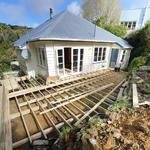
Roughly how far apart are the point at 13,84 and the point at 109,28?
15.6 meters

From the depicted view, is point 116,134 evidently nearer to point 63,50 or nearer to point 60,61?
point 60,61

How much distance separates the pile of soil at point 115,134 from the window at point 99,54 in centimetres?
617

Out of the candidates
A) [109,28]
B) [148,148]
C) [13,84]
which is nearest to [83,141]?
[148,148]

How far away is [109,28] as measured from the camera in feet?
50.9

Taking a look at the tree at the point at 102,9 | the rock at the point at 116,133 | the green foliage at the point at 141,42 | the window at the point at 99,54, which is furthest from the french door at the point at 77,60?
the tree at the point at 102,9

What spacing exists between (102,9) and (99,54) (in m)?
14.1

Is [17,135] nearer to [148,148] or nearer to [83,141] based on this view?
[83,141]

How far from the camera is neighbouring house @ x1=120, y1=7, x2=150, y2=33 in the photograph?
56.0 ft

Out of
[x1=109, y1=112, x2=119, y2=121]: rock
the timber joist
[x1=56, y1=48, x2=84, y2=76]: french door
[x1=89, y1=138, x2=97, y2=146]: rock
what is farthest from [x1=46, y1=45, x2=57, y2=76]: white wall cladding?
[x1=89, y1=138, x2=97, y2=146]: rock

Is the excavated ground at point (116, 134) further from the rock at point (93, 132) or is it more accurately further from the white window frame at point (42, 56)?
the white window frame at point (42, 56)

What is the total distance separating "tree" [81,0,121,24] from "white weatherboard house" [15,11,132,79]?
1193 centimetres

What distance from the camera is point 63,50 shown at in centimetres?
613

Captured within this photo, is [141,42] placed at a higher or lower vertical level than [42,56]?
higher

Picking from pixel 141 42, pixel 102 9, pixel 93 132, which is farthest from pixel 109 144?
pixel 102 9
